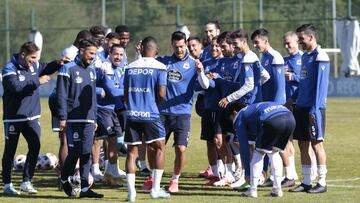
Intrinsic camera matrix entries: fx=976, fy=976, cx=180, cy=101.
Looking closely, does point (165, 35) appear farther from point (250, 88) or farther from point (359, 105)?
point (250, 88)

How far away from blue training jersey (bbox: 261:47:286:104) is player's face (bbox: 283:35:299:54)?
80 centimetres

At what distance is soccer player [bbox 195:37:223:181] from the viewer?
49.4ft

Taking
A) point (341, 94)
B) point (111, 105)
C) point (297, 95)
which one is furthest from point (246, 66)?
point (341, 94)

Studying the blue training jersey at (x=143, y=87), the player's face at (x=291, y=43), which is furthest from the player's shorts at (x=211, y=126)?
the blue training jersey at (x=143, y=87)

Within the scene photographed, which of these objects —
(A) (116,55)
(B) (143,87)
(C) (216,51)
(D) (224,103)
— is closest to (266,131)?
(D) (224,103)

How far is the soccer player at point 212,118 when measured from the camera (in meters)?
15.1

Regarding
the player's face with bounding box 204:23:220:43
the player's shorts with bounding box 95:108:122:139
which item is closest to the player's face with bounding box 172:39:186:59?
the player's shorts with bounding box 95:108:122:139

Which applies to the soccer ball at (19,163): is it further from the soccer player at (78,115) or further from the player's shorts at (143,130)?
the player's shorts at (143,130)

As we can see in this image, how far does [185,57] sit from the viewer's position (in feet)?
46.5

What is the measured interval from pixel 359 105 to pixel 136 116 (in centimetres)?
2617

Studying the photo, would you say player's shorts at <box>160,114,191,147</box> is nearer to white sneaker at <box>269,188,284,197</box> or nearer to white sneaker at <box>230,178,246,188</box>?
white sneaker at <box>230,178,246,188</box>

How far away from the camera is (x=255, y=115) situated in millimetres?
12750

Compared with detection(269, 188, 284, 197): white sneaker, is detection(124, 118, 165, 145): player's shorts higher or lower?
higher

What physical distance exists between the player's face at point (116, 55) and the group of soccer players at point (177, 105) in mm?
26
